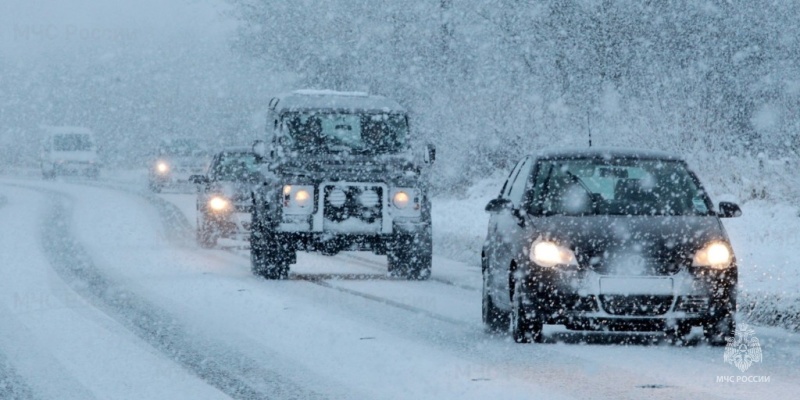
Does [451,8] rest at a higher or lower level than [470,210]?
higher

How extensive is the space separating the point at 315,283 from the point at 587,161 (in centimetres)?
611

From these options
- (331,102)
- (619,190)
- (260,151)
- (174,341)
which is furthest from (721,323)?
(260,151)

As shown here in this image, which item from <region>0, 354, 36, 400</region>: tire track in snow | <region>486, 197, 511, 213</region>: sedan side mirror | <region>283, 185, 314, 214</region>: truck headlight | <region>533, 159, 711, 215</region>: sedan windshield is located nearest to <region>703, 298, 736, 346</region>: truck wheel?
<region>533, 159, 711, 215</region>: sedan windshield

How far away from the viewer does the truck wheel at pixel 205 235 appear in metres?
22.7

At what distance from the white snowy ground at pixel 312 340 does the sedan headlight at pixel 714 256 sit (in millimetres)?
632

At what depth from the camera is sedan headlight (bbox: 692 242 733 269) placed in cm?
1074

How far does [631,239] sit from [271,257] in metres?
7.50

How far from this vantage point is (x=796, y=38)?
91.0 ft

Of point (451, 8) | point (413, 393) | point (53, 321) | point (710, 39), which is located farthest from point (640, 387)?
point (451, 8)

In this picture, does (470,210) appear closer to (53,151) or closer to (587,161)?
(587,161)

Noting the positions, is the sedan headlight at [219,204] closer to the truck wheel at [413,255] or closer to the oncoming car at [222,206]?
the oncoming car at [222,206]

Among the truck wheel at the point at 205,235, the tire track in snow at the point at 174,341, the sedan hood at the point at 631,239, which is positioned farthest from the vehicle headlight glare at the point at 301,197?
the sedan hood at the point at 631,239

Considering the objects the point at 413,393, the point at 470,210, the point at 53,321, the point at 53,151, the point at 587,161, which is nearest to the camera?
the point at 413,393

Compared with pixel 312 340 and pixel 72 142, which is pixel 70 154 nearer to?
pixel 72 142
